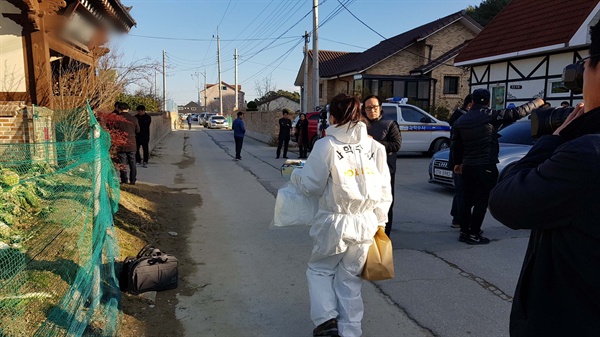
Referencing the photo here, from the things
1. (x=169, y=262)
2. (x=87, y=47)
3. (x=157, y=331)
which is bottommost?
(x=157, y=331)

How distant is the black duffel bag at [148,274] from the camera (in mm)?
3955

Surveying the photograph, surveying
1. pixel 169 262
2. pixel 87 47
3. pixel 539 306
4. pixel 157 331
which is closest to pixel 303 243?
pixel 169 262

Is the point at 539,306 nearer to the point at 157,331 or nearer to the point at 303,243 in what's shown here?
the point at 157,331

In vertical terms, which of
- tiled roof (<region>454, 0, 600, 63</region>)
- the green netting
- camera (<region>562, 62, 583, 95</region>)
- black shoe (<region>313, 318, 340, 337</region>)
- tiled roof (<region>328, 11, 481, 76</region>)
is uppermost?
tiled roof (<region>328, 11, 481, 76</region>)

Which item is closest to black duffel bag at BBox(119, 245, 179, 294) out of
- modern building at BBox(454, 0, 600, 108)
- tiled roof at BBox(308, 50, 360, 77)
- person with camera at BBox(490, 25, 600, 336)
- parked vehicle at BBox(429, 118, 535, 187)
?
person with camera at BBox(490, 25, 600, 336)

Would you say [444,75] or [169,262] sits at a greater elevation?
[444,75]

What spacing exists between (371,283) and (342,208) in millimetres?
1729

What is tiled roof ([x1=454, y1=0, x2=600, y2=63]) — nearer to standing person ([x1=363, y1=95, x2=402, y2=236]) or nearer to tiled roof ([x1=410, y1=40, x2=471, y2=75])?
tiled roof ([x1=410, y1=40, x2=471, y2=75])

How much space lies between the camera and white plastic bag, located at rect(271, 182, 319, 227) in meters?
3.17

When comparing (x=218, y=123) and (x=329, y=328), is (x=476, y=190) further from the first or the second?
(x=218, y=123)

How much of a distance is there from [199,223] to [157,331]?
3.38 meters

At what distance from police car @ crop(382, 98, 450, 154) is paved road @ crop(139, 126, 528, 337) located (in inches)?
310

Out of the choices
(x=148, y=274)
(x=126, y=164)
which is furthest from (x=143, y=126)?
(x=148, y=274)

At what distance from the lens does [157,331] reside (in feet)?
11.2
